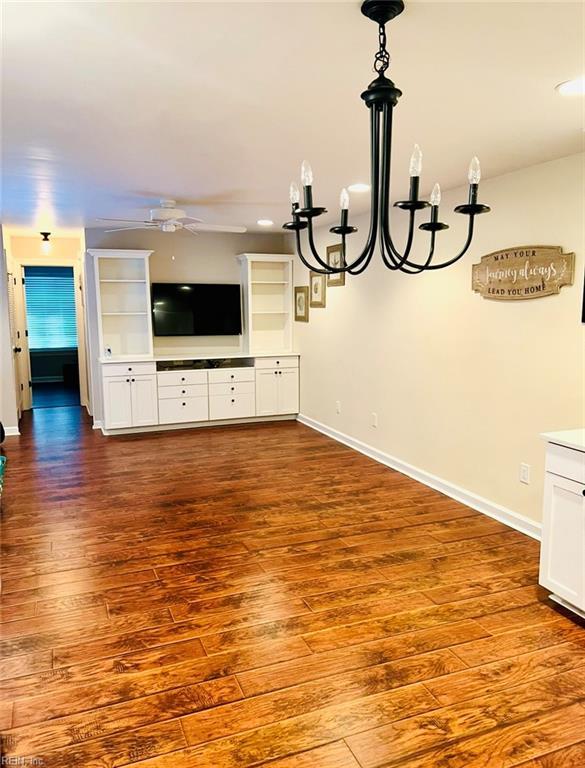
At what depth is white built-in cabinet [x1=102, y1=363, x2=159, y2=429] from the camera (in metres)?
6.36

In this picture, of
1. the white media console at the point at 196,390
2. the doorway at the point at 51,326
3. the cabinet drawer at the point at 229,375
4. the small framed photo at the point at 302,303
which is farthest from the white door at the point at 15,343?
the small framed photo at the point at 302,303

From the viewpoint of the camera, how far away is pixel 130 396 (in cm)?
646

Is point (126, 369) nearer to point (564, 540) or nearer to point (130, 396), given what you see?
point (130, 396)

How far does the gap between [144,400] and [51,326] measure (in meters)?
6.24

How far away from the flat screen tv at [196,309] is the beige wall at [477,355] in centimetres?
182

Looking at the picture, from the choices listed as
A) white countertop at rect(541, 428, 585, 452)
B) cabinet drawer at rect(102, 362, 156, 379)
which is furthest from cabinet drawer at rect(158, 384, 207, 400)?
white countertop at rect(541, 428, 585, 452)

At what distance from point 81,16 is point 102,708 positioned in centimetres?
246

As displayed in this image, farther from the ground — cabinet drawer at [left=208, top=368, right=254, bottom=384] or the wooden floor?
cabinet drawer at [left=208, top=368, right=254, bottom=384]

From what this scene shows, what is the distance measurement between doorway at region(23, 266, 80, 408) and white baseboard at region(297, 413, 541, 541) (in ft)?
24.5

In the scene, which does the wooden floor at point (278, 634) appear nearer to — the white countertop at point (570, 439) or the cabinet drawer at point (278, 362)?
the white countertop at point (570, 439)

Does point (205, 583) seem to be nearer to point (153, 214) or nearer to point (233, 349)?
point (153, 214)

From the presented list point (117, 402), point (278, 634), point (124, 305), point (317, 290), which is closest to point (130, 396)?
point (117, 402)

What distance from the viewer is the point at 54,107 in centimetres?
248

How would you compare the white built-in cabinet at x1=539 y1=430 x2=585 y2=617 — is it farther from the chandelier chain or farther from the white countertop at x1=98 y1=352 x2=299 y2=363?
the white countertop at x1=98 y1=352 x2=299 y2=363
